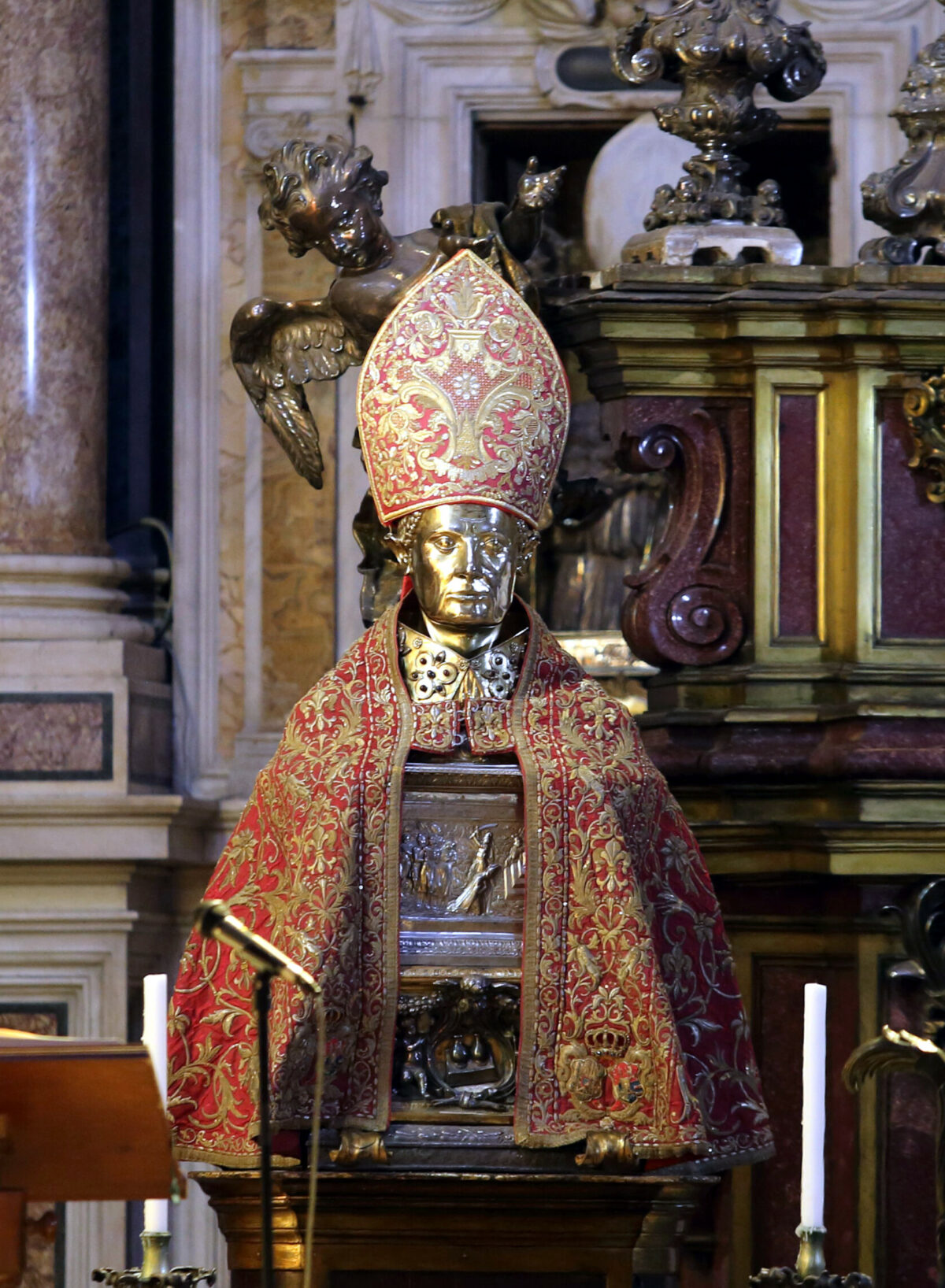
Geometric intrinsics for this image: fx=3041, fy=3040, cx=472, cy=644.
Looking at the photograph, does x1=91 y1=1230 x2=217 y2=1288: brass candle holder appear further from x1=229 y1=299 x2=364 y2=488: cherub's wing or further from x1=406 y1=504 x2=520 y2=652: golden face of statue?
x1=229 y1=299 x2=364 y2=488: cherub's wing

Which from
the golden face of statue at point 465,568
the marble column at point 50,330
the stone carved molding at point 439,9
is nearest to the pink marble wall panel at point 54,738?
the marble column at point 50,330

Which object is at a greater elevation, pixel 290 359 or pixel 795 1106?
pixel 290 359

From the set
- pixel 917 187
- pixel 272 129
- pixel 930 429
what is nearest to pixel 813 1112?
pixel 930 429

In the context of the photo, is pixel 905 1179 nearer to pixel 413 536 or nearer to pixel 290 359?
pixel 413 536

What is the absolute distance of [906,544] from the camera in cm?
588

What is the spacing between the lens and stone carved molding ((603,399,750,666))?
19.3 ft

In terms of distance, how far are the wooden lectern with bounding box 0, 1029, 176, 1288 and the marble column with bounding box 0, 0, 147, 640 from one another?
327 cm

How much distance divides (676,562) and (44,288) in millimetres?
1938

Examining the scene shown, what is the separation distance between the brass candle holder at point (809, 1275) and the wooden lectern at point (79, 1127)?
106 centimetres

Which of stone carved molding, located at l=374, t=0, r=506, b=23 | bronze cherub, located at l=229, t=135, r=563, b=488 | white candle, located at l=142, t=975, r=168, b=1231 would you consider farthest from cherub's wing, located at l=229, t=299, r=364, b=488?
white candle, located at l=142, t=975, r=168, b=1231

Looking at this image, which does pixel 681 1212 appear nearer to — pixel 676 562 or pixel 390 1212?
pixel 390 1212

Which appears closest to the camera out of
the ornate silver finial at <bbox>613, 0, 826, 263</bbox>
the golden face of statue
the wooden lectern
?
the wooden lectern

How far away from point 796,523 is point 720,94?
0.87 m

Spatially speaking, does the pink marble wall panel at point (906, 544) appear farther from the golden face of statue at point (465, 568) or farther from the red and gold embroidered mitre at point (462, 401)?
the golden face of statue at point (465, 568)
